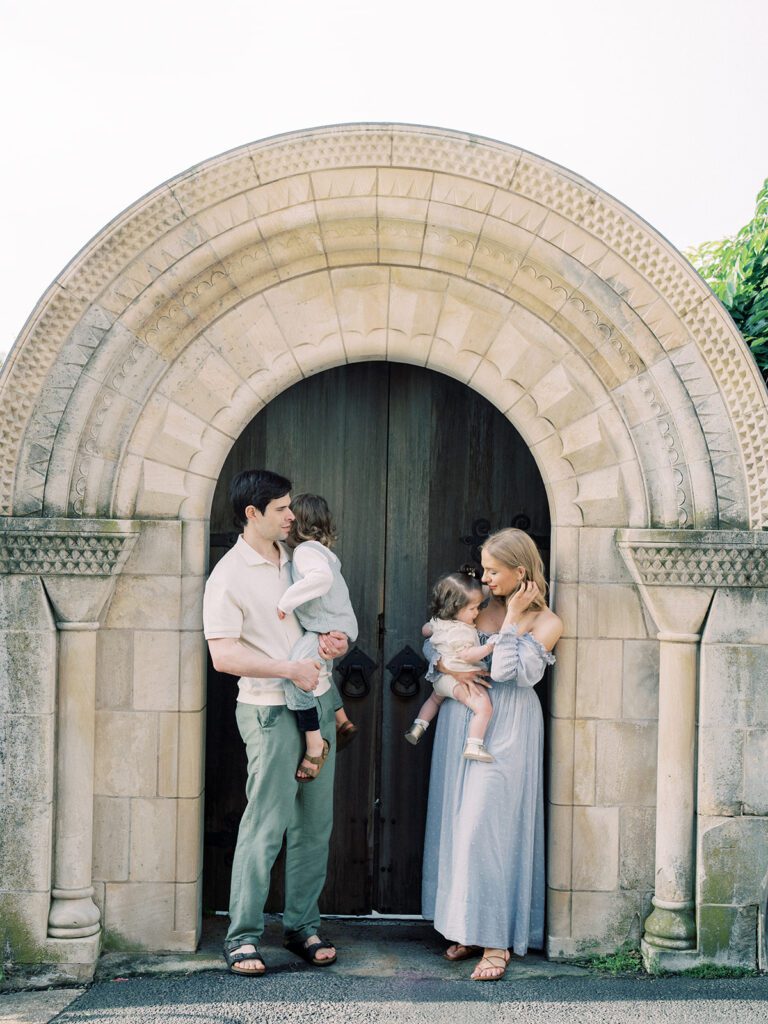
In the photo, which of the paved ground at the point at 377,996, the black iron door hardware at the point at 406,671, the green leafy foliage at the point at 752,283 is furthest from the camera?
the green leafy foliage at the point at 752,283

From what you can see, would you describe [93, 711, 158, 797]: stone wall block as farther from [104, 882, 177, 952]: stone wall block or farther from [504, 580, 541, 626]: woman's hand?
[504, 580, 541, 626]: woman's hand

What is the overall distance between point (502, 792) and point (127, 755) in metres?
1.63

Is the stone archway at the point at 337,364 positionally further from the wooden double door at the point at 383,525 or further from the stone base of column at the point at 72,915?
the wooden double door at the point at 383,525

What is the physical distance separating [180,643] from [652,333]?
2.43 metres

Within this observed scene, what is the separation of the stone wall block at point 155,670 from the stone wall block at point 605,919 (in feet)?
6.54

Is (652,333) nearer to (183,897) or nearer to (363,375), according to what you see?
(363,375)

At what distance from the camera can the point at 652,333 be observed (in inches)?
180

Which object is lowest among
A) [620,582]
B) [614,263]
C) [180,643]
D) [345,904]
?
[345,904]

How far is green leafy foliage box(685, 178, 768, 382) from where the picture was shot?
624 cm

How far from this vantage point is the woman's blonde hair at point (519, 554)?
15.0 ft

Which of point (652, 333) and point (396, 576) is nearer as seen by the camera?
point (652, 333)

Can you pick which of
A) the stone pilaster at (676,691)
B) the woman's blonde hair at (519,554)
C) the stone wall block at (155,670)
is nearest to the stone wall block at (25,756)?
the stone wall block at (155,670)

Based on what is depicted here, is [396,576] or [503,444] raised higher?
[503,444]

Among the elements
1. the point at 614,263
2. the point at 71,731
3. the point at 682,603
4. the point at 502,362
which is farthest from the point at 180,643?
the point at 614,263
